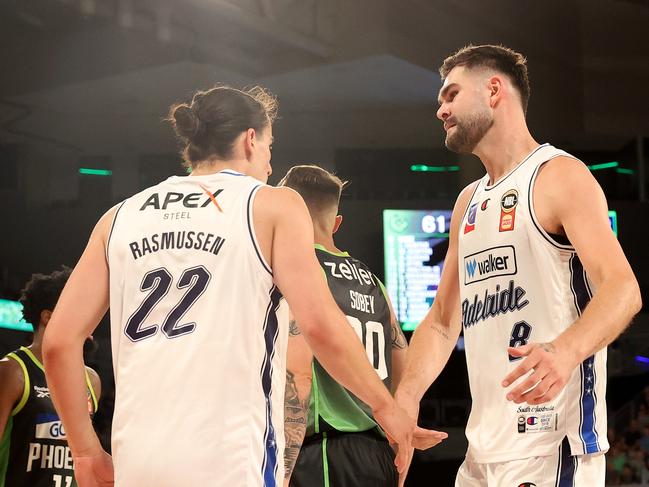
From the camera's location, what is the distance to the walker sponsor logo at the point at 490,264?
2.43m

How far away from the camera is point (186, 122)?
2.43 meters

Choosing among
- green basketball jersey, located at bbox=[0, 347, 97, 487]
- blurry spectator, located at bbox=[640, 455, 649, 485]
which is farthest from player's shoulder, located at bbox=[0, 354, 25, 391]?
blurry spectator, located at bbox=[640, 455, 649, 485]

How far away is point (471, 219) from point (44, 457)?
220 cm

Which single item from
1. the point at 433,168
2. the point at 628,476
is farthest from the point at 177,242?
the point at 433,168

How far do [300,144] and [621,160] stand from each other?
5.02 metres

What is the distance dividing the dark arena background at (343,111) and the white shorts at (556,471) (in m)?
8.71

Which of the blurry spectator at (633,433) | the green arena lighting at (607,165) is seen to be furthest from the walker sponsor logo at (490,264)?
the green arena lighting at (607,165)

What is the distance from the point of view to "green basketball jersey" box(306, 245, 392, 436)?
322cm

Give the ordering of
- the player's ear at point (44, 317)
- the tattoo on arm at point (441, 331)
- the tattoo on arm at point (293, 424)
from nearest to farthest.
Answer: the tattoo on arm at point (441, 331)
the tattoo on arm at point (293, 424)
the player's ear at point (44, 317)

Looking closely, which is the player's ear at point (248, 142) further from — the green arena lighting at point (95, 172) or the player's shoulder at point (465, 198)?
the green arena lighting at point (95, 172)

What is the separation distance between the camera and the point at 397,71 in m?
11.7

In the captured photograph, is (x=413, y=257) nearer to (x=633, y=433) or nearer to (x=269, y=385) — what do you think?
(x=633, y=433)

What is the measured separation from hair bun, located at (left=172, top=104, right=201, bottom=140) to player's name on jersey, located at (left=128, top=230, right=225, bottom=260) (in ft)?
1.21

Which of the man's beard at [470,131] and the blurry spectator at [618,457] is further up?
the man's beard at [470,131]
